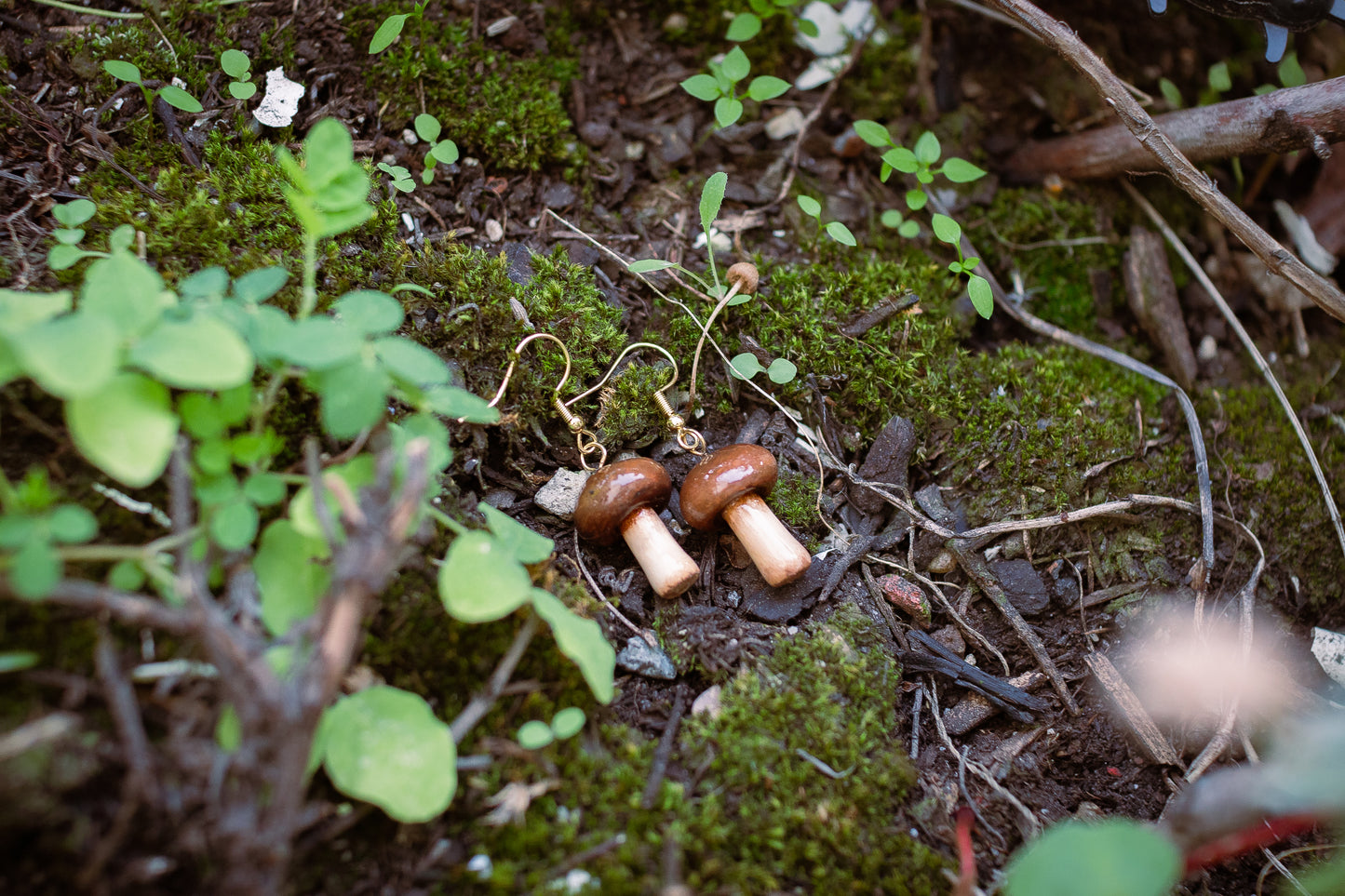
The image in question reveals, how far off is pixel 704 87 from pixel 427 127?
1.03 m

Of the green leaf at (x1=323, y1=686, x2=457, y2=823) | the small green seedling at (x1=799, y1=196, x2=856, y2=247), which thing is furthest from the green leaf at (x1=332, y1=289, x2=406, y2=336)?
the small green seedling at (x1=799, y1=196, x2=856, y2=247)

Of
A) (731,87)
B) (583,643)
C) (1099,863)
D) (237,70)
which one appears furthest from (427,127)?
(1099,863)

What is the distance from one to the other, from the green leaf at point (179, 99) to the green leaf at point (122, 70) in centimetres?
8

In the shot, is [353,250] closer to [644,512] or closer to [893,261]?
[644,512]

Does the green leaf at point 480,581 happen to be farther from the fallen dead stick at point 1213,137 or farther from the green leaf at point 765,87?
the fallen dead stick at point 1213,137

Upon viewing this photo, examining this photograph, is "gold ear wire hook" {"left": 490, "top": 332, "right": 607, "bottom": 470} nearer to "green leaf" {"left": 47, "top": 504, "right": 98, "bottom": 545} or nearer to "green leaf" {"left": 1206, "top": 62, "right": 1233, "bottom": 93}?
"green leaf" {"left": 47, "top": 504, "right": 98, "bottom": 545}

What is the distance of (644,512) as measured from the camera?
8.25 feet

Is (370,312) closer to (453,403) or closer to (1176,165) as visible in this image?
(453,403)

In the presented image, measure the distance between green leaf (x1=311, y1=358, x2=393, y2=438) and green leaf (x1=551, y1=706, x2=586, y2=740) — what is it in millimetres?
829

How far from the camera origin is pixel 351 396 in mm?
1753

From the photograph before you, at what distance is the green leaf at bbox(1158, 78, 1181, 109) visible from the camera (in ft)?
10.8

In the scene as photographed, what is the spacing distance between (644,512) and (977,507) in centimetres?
118

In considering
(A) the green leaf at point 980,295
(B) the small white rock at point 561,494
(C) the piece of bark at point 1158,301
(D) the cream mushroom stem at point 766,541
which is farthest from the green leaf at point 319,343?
(C) the piece of bark at point 1158,301

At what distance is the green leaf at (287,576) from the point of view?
67.2 inches
